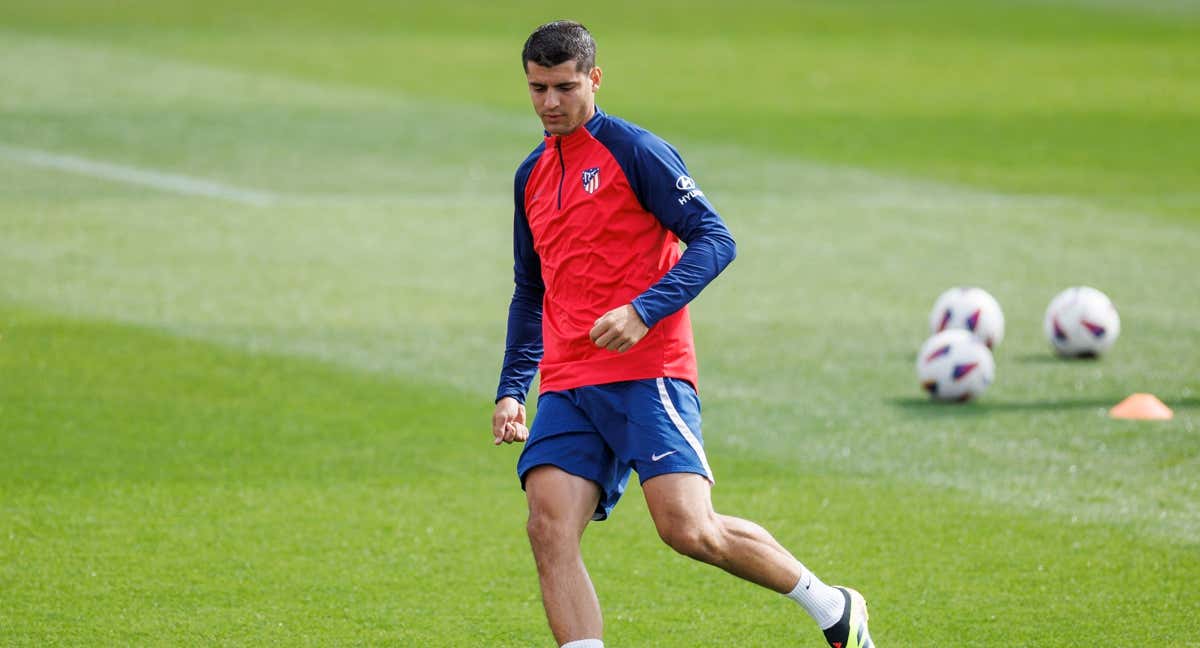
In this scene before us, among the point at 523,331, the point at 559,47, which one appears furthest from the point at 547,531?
the point at 559,47

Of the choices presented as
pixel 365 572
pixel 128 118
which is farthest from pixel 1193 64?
pixel 365 572

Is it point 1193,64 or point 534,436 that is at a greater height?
point 1193,64

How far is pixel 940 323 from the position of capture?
39.4 feet

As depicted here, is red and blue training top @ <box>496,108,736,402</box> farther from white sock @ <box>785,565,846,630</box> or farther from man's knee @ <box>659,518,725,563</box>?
white sock @ <box>785,565,846,630</box>

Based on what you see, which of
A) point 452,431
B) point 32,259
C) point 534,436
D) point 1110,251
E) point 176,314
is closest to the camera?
point 534,436

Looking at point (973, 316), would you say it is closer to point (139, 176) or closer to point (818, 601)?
point (818, 601)

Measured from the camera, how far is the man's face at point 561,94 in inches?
240

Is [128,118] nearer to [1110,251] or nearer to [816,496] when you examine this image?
[1110,251]

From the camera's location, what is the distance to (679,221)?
6.11 metres

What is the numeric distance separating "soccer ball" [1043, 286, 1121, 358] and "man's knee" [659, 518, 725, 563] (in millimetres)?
6471

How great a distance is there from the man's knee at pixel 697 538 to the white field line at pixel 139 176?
12360mm

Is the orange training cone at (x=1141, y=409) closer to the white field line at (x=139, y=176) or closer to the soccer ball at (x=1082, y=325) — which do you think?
the soccer ball at (x=1082, y=325)

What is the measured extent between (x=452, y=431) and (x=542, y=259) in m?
4.00

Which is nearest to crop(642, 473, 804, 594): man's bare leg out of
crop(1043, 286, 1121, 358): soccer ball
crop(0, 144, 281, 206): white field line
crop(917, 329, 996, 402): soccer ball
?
crop(917, 329, 996, 402): soccer ball
